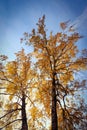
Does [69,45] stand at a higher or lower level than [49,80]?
higher

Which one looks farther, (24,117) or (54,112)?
(24,117)

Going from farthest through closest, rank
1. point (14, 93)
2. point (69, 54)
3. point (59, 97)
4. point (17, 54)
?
point (17, 54) → point (14, 93) → point (69, 54) → point (59, 97)

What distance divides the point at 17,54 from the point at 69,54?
536 centimetres

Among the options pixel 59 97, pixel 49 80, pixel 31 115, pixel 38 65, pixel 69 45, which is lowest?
pixel 31 115

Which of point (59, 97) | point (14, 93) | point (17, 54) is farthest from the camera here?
point (17, 54)

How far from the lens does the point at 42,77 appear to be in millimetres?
16422

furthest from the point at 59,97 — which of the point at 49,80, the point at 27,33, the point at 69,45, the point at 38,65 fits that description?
the point at 27,33

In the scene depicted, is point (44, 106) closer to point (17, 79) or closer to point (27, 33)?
point (17, 79)

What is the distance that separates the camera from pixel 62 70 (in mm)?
16734

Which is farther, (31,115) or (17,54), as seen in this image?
(17,54)

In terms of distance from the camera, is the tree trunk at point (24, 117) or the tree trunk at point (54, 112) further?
the tree trunk at point (24, 117)

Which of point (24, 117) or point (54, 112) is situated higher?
point (54, 112)

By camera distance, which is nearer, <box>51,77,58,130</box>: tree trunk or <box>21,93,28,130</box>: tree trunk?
<box>51,77,58,130</box>: tree trunk

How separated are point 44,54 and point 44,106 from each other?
11.8 ft
